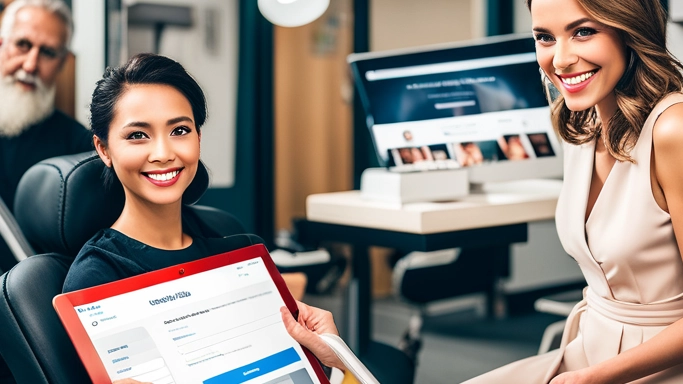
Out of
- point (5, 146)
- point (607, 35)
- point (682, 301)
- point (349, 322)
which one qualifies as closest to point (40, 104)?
point (5, 146)

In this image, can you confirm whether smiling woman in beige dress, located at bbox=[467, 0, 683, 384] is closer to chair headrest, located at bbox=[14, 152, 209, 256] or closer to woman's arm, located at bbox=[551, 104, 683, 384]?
woman's arm, located at bbox=[551, 104, 683, 384]

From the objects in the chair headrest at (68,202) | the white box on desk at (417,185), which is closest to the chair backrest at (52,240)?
the chair headrest at (68,202)

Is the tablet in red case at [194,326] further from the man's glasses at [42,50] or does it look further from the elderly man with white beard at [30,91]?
the man's glasses at [42,50]

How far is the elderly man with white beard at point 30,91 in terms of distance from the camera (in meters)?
2.10

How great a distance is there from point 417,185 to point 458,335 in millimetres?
2011

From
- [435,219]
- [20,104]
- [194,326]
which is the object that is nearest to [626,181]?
[435,219]

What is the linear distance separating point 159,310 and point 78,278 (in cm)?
14

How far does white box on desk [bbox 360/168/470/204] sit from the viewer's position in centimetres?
189

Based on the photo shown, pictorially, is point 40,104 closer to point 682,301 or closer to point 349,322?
point 349,322

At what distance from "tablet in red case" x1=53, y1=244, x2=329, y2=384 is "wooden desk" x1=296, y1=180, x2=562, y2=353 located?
0.61 meters

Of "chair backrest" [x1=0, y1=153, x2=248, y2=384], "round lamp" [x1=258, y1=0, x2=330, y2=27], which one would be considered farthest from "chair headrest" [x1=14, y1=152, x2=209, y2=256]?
"round lamp" [x1=258, y1=0, x2=330, y2=27]

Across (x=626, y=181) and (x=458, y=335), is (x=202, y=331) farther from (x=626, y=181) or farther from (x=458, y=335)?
(x=458, y=335)

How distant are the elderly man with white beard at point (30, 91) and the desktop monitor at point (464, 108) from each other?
838 millimetres

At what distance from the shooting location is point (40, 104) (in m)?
2.21
